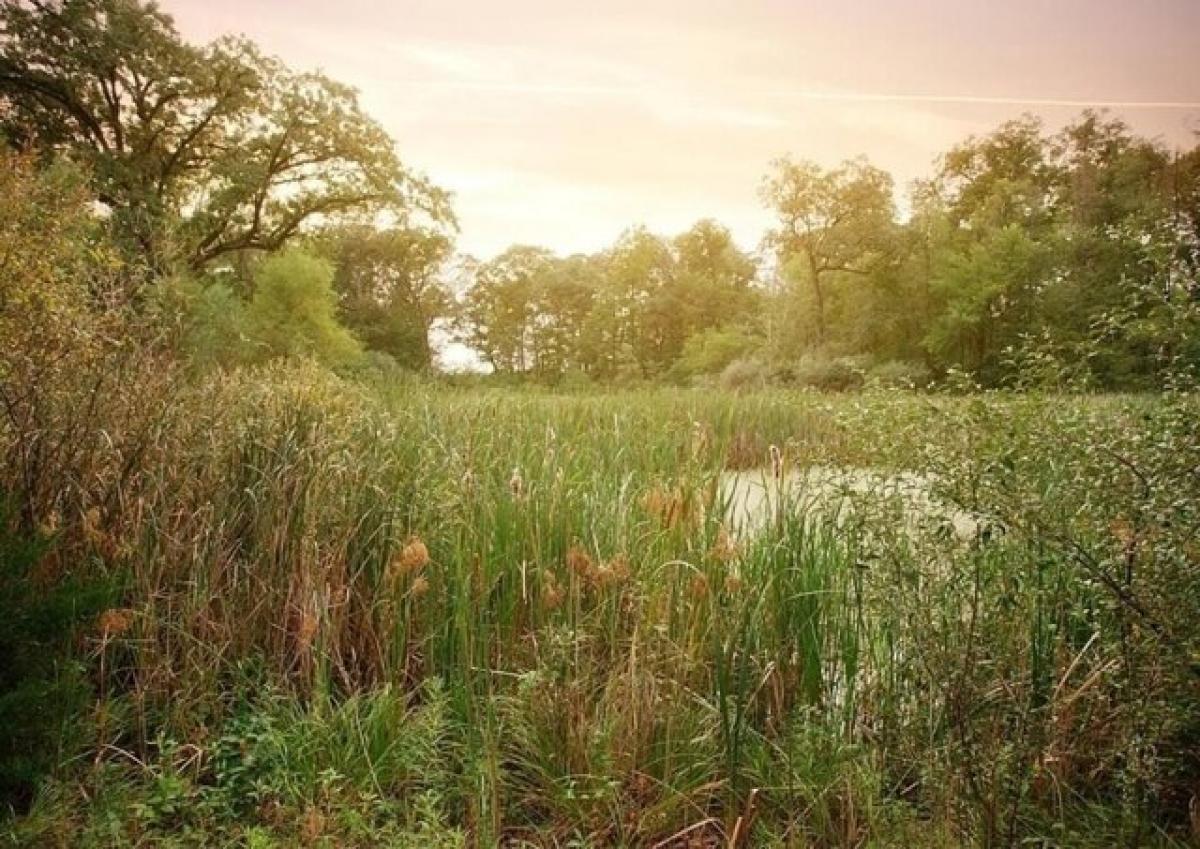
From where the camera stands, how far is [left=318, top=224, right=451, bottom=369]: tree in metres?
27.0

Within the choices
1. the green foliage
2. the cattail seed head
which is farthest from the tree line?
the green foliage

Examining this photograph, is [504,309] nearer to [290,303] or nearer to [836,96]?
[290,303]

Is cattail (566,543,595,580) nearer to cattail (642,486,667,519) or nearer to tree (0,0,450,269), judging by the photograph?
cattail (642,486,667,519)

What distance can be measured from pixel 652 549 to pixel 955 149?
3147cm

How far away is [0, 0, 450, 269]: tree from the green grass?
11.2 m

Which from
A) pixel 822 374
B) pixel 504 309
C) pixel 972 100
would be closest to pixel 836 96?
pixel 972 100

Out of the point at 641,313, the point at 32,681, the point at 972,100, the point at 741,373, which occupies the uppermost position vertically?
the point at 641,313

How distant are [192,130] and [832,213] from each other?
20158mm

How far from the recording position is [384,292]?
29.2 m

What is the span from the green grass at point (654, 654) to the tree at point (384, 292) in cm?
2400

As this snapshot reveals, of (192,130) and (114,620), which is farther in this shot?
(192,130)

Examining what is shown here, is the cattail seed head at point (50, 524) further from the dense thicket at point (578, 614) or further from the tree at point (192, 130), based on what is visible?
the tree at point (192, 130)

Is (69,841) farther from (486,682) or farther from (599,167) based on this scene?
(599,167)

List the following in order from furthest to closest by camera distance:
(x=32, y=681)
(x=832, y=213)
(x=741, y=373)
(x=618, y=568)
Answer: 1. (x=832, y=213)
2. (x=741, y=373)
3. (x=618, y=568)
4. (x=32, y=681)
